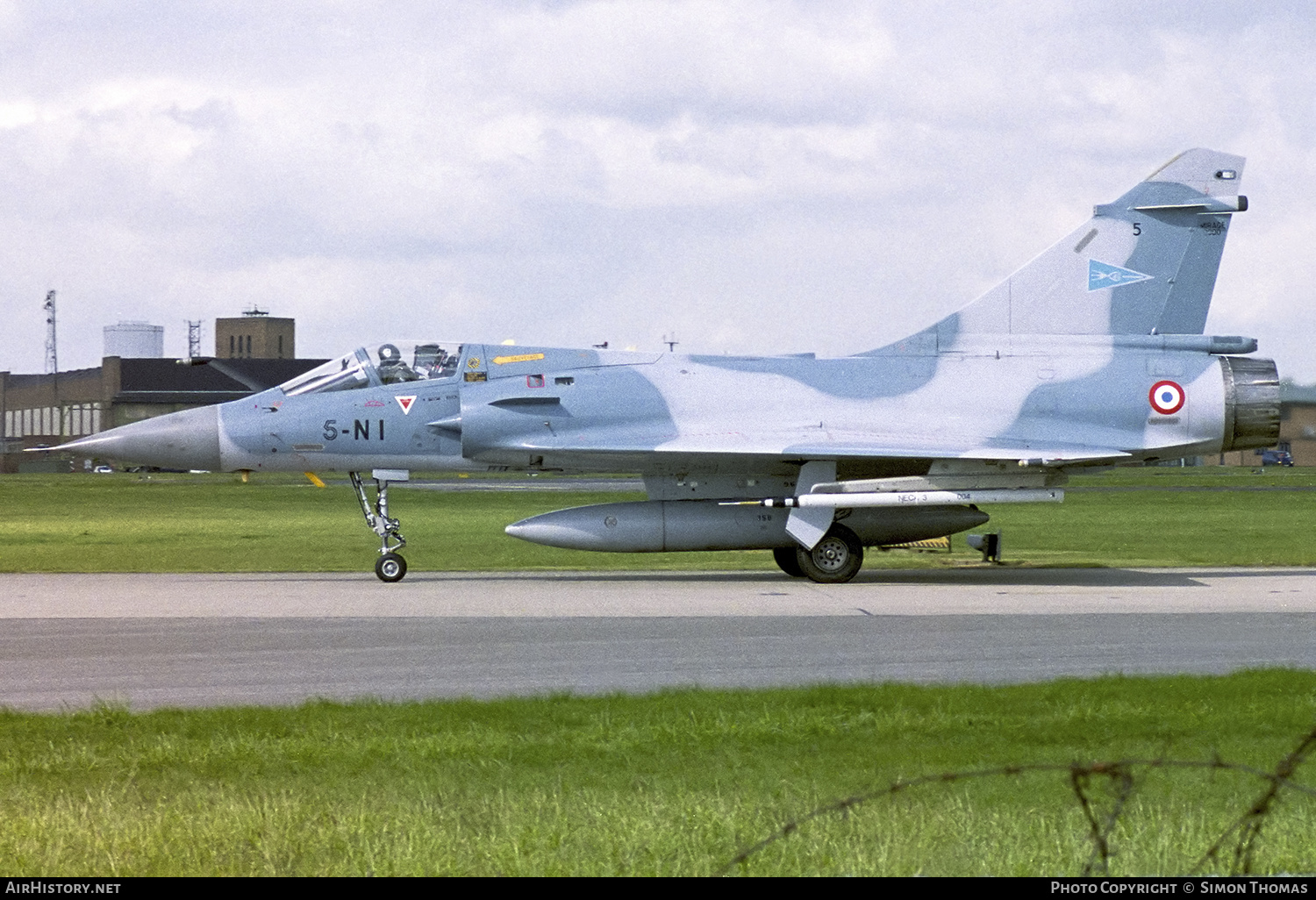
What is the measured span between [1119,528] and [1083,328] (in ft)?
41.2

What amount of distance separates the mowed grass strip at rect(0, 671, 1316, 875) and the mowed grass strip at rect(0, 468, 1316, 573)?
12.5 m

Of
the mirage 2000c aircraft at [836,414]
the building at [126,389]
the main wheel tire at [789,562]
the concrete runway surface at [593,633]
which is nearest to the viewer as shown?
the concrete runway surface at [593,633]

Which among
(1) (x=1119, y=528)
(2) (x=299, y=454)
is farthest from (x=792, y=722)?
(1) (x=1119, y=528)

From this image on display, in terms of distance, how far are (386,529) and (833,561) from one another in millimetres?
5544

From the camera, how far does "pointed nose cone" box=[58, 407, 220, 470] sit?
18.4 metres

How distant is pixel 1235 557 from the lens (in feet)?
75.1

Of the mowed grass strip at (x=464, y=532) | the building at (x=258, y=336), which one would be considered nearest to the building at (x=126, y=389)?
the building at (x=258, y=336)

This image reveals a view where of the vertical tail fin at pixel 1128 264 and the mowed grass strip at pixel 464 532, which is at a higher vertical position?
the vertical tail fin at pixel 1128 264

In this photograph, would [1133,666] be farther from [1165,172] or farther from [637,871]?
[1165,172]

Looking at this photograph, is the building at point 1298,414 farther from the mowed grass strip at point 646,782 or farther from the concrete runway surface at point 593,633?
the mowed grass strip at point 646,782

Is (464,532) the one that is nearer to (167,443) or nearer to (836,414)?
(167,443)

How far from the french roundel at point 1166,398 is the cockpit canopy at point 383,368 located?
8782mm

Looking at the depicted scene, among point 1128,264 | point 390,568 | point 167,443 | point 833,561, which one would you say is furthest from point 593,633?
point 1128,264

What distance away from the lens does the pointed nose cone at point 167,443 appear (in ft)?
60.4
